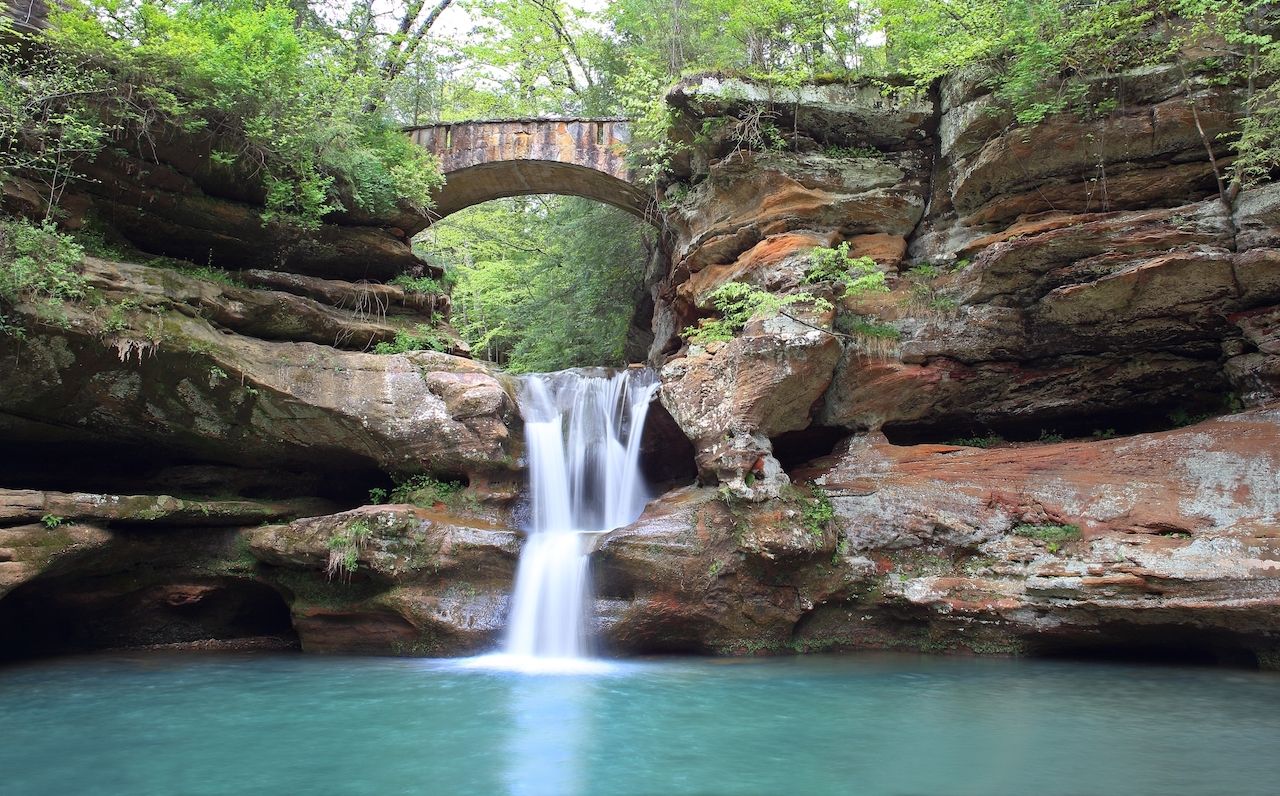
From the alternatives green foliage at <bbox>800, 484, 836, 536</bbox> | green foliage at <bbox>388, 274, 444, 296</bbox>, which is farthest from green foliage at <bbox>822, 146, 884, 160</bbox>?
green foliage at <bbox>388, 274, 444, 296</bbox>

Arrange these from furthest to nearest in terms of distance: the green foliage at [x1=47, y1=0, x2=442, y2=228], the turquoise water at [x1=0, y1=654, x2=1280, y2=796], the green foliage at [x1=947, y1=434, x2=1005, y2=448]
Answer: the green foliage at [x1=947, y1=434, x2=1005, y2=448] → the green foliage at [x1=47, y1=0, x2=442, y2=228] → the turquoise water at [x1=0, y1=654, x2=1280, y2=796]

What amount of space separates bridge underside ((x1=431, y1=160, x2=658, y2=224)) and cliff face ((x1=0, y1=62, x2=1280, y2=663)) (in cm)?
328

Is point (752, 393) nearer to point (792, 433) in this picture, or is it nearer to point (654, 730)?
point (792, 433)

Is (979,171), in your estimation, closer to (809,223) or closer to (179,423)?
(809,223)

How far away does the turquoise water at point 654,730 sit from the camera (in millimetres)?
5129

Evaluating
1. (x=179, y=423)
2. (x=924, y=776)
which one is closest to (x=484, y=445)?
(x=179, y=423)

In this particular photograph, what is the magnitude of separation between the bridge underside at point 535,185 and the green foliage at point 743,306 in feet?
15.3

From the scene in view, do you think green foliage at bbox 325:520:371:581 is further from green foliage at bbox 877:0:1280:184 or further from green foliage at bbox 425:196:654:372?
green foliage at bbox 877:0:1280:184

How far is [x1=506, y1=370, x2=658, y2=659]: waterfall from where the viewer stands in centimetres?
1003

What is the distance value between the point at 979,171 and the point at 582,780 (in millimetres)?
10437

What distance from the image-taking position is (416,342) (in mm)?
12703

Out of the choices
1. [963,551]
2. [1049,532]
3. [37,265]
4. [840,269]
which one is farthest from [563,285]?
[1049,532]

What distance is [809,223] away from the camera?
12.8 meters

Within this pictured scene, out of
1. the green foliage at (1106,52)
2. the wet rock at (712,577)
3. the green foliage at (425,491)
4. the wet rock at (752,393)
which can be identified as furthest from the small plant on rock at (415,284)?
the green foliage at (1106,52)
